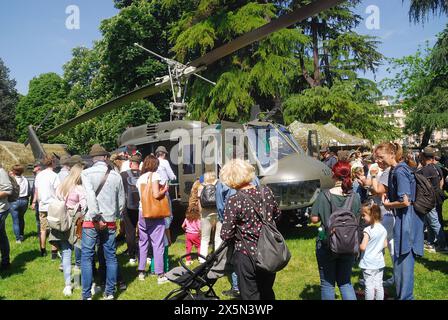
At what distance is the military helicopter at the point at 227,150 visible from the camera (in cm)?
768

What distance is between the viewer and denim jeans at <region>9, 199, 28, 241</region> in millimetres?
9117

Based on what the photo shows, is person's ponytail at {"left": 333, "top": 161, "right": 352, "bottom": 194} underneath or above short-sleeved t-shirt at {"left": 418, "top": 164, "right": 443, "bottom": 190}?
above

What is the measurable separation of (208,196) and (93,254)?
1945 mm

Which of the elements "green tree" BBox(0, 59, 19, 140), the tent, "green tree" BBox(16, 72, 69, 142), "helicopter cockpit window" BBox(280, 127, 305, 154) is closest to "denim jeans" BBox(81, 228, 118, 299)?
"helicopter cockpit window" BBox(280, 127, 305, 154)

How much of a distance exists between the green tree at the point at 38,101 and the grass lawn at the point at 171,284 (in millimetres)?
41350

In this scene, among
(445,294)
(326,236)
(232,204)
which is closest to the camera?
(232,204)

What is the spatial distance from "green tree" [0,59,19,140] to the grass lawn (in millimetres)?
41631

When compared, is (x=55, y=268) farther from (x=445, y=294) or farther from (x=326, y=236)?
(x=445, y=294)

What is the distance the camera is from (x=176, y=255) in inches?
296

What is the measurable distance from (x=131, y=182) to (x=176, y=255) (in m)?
1.68

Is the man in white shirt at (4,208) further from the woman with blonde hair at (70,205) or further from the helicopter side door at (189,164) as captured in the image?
the helicopter side door at (189,164)

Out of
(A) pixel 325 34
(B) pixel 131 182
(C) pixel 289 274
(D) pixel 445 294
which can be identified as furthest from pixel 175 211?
(A) pixel 325 34

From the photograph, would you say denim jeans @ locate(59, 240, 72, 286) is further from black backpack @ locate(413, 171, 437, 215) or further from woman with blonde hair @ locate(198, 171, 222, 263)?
black backpack @ locate(413, 171, 437, 215)

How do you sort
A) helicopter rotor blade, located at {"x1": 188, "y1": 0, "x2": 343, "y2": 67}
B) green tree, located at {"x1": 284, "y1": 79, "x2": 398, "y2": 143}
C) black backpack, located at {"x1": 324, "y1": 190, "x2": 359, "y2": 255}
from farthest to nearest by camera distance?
green tree, located at {"x1": 284, "y1": 79, "x2": 398, "y2": 143} → black backpack, located at {"x1": 324, "y1": 190, "x2": 359, "y2": 255} → helicopter rotor blade, located at {"x1": 188, "y1": 0, "x2": 343, "y2": 67}
